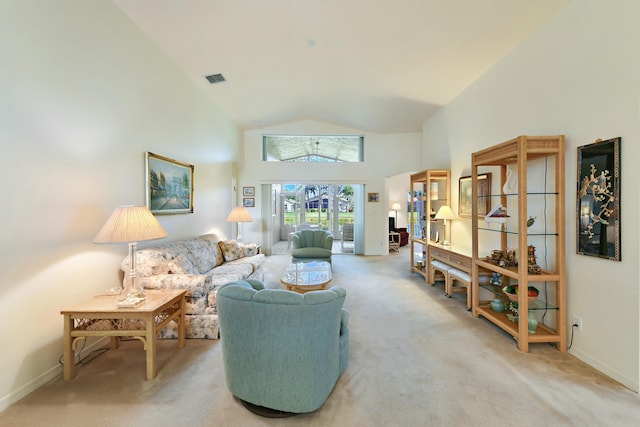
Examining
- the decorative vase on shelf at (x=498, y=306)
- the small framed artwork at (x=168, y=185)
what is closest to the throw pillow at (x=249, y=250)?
the small framed artwork at (x=168, y=185)

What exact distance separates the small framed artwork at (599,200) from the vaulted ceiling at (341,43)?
1468 millimetres

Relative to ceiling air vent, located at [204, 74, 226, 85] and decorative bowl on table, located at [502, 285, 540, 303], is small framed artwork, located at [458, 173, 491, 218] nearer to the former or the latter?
decorative bowl on table, located at [502, 285, 540, 303]

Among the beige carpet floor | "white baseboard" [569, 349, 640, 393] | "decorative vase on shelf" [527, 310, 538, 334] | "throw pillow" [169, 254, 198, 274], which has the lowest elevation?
the beige carpet floor

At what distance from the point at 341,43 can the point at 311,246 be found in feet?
12.4

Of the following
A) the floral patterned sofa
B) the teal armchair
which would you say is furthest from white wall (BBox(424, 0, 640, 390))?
the floral patterned sofa

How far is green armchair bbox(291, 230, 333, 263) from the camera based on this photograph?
17.7ft

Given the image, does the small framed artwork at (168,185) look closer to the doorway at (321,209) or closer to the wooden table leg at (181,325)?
the wooden table leg at (181,325)

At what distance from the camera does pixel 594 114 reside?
230 centimetres

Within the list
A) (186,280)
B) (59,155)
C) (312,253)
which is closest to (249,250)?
(312,253)

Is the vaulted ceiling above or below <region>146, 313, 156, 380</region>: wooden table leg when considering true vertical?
above

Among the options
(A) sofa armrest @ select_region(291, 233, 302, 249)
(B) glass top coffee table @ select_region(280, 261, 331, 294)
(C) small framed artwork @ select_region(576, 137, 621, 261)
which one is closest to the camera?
(C) small framed artwork @ select_region(576, 137, 621, 261)

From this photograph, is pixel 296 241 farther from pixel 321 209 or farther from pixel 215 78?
pixel 215 78

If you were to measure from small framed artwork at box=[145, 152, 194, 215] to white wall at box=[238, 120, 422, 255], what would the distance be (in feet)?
9.49

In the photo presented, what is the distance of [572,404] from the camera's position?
6.14 ft
